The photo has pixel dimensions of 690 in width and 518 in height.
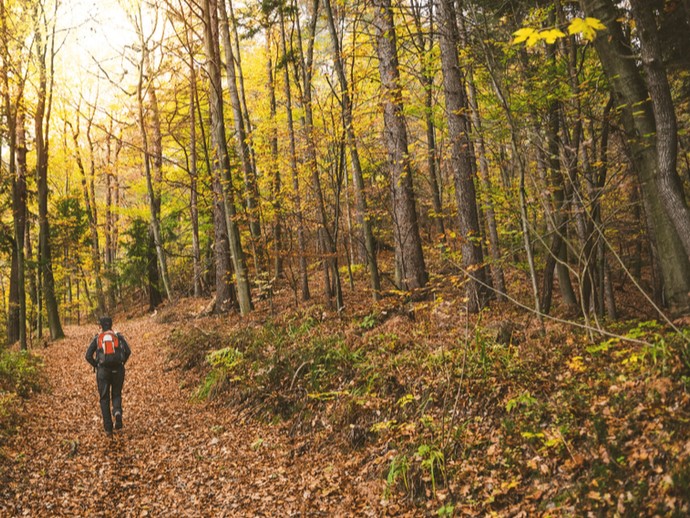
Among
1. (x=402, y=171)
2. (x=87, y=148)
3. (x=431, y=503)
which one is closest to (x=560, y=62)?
(x=402, y=171)

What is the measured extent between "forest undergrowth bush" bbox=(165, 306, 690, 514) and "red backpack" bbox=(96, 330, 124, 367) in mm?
2078

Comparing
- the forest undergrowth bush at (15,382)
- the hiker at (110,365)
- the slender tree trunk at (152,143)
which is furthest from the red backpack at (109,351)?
the slender tree trunk at (152,143)

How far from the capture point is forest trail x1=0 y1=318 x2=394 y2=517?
553 cm

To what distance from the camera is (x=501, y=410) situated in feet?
17.9

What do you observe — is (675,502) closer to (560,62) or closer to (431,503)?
(431,503)

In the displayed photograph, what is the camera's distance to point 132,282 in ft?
79.7

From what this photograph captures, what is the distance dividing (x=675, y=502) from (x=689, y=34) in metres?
8.91

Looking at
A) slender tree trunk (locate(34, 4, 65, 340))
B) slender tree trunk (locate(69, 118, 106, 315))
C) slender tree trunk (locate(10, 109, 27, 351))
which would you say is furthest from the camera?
slender tree trunk (locate(69, 118, 106, 315))

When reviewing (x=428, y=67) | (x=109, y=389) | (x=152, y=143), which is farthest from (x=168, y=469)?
(x=152, y=143)

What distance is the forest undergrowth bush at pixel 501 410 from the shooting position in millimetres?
3990

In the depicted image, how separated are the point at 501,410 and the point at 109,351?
6.34 meters

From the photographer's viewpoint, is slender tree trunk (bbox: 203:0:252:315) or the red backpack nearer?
the red backpack

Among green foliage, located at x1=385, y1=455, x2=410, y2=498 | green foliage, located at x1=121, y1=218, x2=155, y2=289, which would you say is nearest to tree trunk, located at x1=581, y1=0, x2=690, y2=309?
green foliage, located at x1=385, y1=455, x2=410, y2=498

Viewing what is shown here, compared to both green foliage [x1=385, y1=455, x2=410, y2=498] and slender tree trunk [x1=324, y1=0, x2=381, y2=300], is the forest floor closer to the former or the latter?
green foliage [x1=385, y1=455, x2=410, y2=498]
